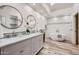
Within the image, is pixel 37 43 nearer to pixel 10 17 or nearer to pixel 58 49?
pixel 58 49

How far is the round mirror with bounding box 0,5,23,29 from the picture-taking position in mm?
1302

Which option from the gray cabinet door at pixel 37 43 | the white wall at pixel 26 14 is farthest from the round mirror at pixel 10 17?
the gray cabinet door at pixel 37 43

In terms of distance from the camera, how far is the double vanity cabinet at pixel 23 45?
107 centimetres

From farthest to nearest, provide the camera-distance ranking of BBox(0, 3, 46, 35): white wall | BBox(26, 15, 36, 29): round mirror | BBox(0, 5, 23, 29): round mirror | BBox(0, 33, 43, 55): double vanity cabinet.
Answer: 1. BBox(26, 15, 36, 29): round mirror
2. BBox(0, 3, 46, 35): white wall
3. BBox(0, 5, 23, 29): round mirror
4. BBox(0, 33, 43, 55): double vanity cabinet

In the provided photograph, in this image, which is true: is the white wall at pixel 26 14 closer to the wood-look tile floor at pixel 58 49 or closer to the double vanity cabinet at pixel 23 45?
the double vanity cabinet at pixel 23 45

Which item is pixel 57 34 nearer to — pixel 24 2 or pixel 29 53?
pixel 29 53

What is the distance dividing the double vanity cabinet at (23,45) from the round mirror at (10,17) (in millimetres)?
254

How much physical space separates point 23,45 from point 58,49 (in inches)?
26.8

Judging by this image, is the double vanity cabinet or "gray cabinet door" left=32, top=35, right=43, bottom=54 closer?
the double vanity cabinet

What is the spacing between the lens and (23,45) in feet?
4.36

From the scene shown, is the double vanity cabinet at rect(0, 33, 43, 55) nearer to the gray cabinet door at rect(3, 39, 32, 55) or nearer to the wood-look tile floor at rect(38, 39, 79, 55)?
the gray cabinet door at rect(3, 39, 32, 55)

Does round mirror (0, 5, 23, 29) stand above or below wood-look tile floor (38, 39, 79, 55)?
above

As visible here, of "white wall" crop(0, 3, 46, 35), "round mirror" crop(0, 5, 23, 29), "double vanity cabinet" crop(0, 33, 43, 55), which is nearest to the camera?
"double vanity cabinet" crop(0, 33, 43, 55)

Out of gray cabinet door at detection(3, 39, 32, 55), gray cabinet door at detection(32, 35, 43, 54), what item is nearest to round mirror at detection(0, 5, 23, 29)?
gray cabinet door at detection(3, 39, 32, 55)
